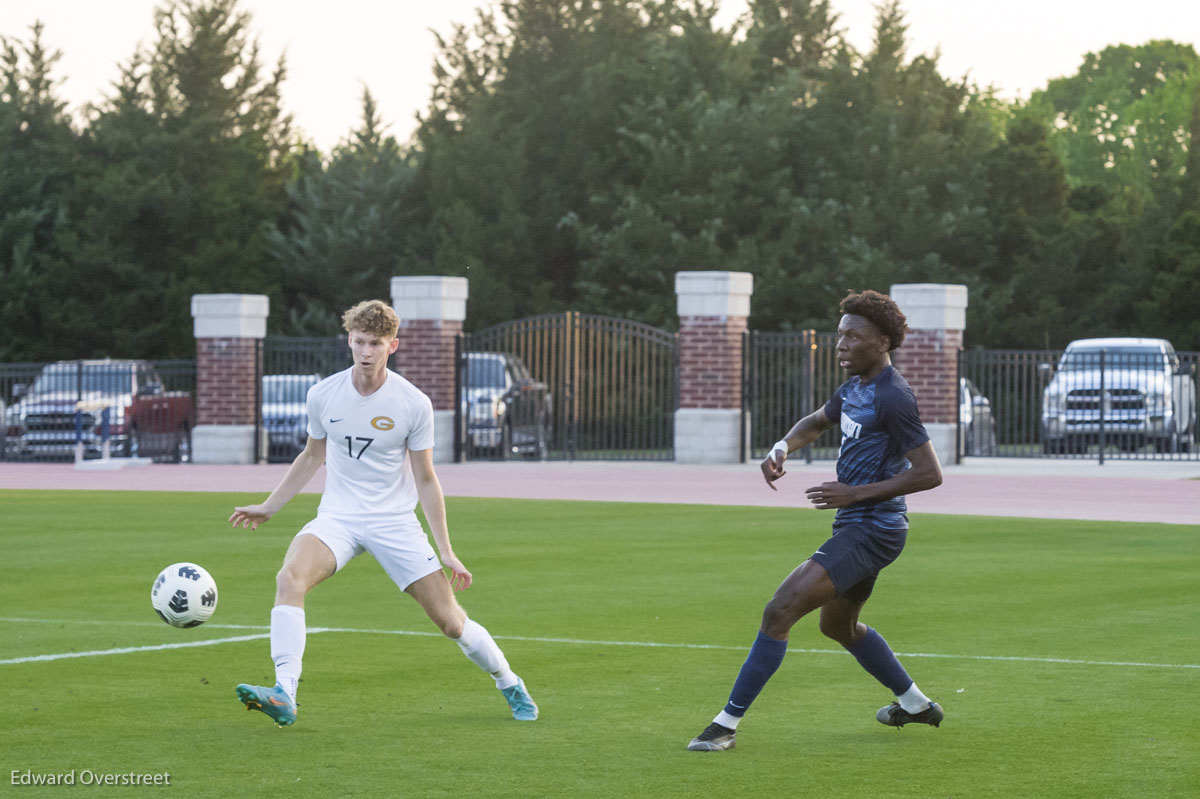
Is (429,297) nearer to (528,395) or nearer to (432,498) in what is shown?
(528,395)

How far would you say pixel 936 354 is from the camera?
3028 cm

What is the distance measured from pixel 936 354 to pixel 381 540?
76.6 feet

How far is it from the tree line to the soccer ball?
116 feet

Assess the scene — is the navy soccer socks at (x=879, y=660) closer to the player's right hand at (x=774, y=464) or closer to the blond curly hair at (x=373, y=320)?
the player's right hand at (x=774, y=464)

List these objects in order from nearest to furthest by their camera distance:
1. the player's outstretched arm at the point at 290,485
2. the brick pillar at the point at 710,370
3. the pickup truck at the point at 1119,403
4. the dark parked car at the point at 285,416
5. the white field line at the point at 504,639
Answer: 1. the player's outstretched arm at the point at 290,485
2. the white field line at the point at 504,639
3. the brick pillar at the point at 710,370
4. the pickup truck at the point at 1119,403
5. the dark parked car at the point at 285,416

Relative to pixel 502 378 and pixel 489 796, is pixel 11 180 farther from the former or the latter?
pixel 489 796

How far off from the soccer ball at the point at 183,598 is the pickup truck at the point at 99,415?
24.6 meters

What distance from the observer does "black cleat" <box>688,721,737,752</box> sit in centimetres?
741

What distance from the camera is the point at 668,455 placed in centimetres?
3225

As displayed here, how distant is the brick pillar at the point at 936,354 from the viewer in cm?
3028

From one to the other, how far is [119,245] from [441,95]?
1105 cm

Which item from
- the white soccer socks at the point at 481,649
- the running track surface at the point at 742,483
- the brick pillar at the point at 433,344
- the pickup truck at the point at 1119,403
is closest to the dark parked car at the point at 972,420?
the running track surface at the point at 742,483

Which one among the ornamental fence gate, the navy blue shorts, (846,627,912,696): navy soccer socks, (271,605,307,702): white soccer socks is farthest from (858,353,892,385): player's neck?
the ornamental fence gate

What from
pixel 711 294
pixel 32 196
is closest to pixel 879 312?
pixel 711 294
